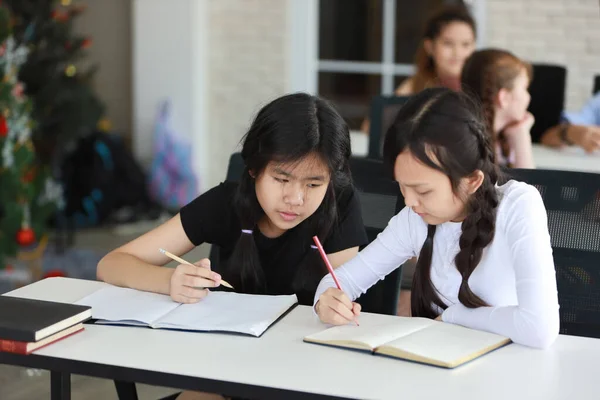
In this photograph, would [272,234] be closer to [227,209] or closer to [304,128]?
[227,209]

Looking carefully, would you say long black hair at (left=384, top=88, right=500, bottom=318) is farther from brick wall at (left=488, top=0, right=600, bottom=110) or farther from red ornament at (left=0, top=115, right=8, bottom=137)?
brick wall at (left=488, top=0, right=600, bottom=110)

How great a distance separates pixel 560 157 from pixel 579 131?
0.81ft

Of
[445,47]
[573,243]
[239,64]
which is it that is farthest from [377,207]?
[239,64]

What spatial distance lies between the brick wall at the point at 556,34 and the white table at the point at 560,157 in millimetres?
1083

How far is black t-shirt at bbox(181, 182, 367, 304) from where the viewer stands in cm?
212

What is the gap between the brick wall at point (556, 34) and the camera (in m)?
4.77

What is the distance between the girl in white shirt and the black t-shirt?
0.31 meters

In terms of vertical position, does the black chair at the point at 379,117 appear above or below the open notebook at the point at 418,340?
above

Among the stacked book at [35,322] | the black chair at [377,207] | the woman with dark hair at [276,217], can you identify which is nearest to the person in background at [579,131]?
the black chair at [377,207]

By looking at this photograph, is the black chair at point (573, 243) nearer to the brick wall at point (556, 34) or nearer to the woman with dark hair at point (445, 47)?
the woman with dark hair at point (445, 47)

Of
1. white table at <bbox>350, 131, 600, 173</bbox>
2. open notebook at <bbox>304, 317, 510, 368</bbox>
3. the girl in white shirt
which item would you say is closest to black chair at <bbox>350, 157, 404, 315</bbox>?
the girl in white shirt

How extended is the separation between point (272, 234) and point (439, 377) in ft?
2.51

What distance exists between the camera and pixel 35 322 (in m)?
1.63

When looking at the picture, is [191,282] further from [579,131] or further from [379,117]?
[579,131]
